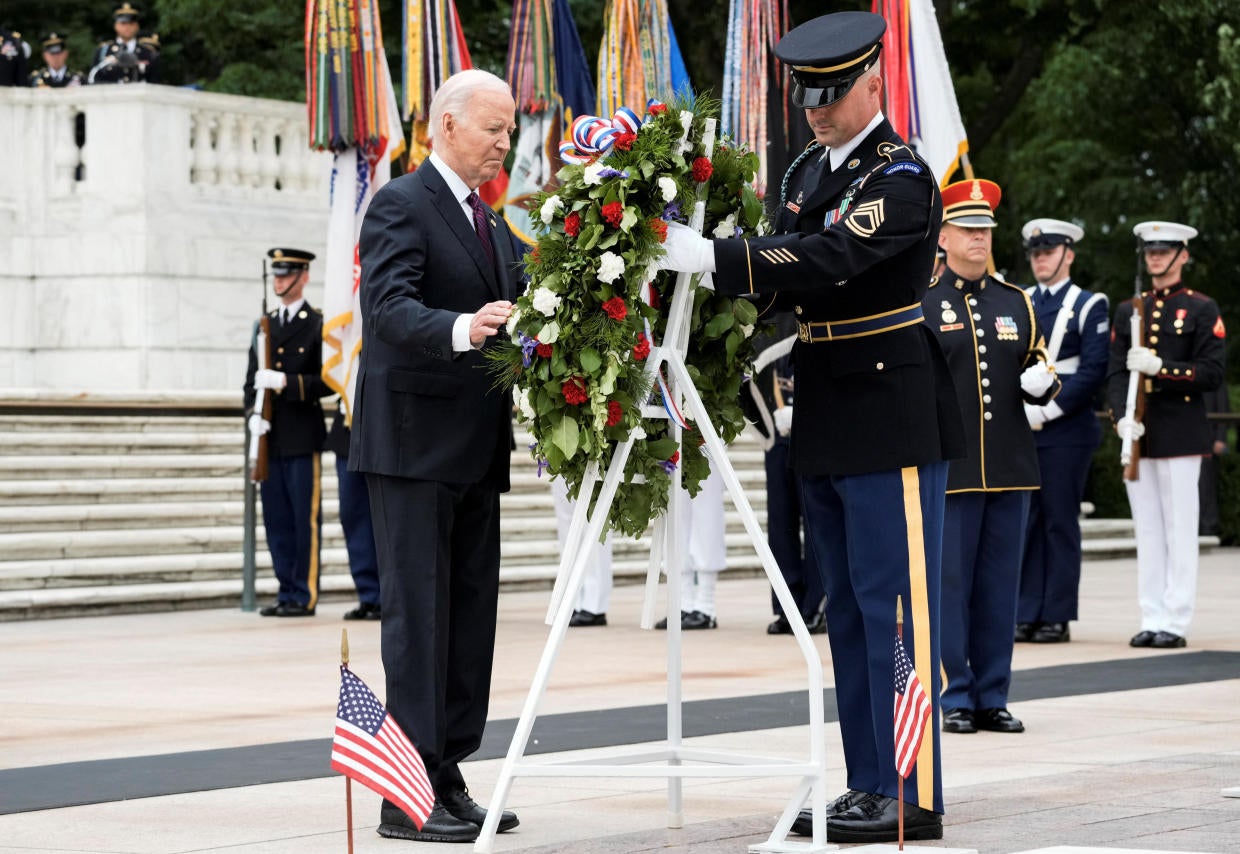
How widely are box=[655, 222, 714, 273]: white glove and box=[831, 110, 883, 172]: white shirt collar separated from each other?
0.61 meters

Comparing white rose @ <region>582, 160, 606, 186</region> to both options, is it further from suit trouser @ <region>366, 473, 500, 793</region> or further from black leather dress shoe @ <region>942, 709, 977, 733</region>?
black leather dress shoe @ <region>942, 709, 977, 733</region>

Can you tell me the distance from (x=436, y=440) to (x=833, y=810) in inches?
59.8

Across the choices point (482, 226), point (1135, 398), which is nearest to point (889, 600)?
point (482, 226)

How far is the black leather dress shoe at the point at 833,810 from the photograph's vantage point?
6.32 meters

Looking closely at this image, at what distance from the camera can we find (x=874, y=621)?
6.38 m

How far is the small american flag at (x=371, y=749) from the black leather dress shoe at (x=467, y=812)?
3.02ft

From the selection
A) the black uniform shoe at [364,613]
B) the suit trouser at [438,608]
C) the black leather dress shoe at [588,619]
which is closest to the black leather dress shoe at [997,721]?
the suit trouser at [438,608]

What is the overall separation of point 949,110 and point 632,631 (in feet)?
12.4

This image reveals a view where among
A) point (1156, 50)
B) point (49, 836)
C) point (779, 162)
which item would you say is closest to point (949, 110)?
point (779, 162)

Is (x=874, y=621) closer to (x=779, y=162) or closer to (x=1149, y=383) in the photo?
(x=1149, y=383)

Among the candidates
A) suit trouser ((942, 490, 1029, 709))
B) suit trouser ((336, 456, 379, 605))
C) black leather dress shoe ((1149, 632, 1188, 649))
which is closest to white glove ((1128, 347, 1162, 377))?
black leather dress shoe ((1149, 632, 1188, 649))

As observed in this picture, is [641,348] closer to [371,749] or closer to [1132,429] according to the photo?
[371,749]

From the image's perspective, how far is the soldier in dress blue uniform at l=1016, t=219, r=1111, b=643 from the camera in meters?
12.2

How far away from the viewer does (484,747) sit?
814 cm
